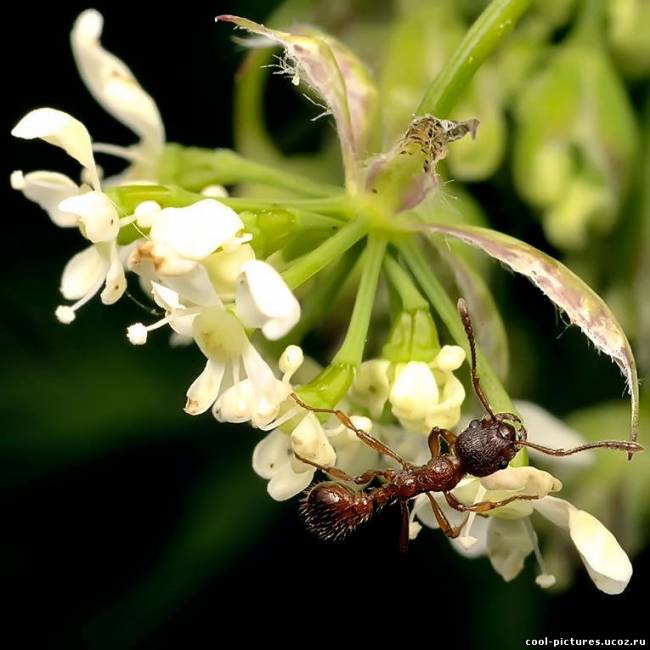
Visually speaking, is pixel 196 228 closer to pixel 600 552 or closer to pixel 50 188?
pixel 50 188

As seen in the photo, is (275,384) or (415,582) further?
(415,582)

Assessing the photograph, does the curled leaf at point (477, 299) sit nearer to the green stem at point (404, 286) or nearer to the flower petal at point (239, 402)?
the green stem at point (404, 286)

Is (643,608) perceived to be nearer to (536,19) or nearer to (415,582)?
(415,582)

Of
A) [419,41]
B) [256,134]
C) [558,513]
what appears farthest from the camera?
[256,134]

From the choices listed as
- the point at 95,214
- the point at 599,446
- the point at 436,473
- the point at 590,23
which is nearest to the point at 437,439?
the point at 436,473

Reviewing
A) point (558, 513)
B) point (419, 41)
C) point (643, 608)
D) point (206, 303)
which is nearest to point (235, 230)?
point (206, 303)

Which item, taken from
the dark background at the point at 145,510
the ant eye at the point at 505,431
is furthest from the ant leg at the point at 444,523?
the dark background at the point at 145,510
